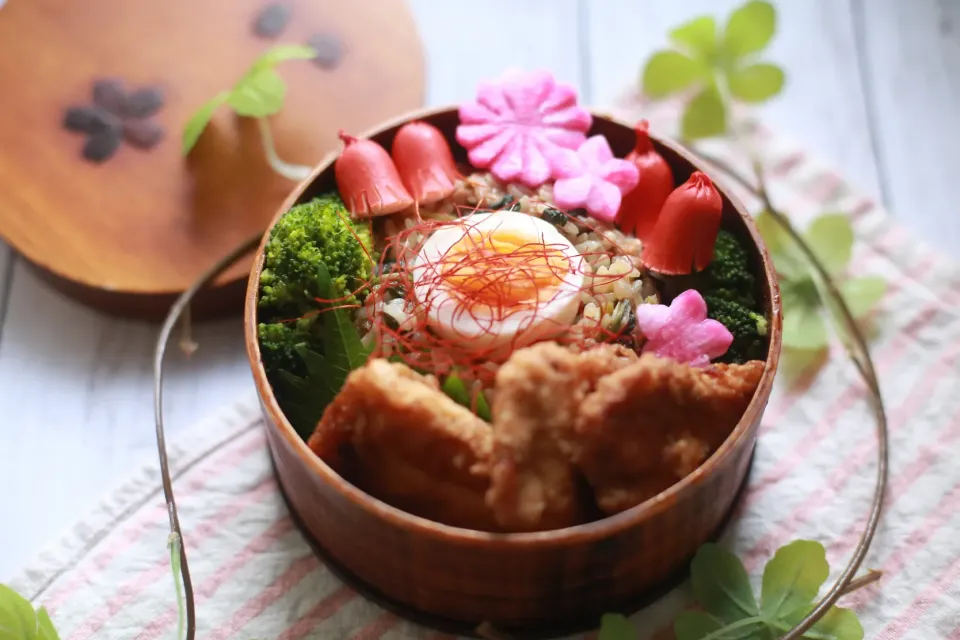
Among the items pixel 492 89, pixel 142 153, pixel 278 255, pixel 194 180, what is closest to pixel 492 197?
pixel 492 89

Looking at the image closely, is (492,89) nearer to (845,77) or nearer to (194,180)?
(194,180)

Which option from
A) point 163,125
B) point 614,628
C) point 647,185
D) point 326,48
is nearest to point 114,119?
point 163,125

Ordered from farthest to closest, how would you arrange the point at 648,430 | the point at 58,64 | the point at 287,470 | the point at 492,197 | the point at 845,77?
the point at 845,77 < the point at 58,64 < the point at 492,197 < the point at 287,470 < the point at 648,430

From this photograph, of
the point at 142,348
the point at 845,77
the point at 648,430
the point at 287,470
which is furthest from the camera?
the point at 845,77

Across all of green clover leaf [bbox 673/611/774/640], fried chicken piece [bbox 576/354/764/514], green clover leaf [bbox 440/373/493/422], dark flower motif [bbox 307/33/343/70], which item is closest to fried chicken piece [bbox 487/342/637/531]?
fried chicken piece [bbox 576/354/764/514]

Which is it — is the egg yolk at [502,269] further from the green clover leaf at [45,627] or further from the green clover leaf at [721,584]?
the green clover leaf at [45,627]

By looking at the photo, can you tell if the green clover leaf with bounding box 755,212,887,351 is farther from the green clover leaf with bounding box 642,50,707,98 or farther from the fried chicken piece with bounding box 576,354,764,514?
the fried chicken piece with bounding box 576,354,764,514
